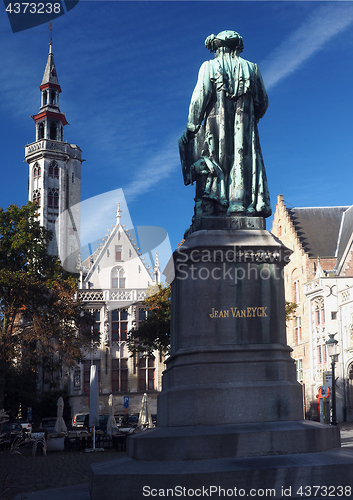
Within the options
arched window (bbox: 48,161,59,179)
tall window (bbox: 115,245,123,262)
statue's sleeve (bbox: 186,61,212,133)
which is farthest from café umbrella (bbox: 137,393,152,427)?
arched window (bbox: 48,161,59,179)

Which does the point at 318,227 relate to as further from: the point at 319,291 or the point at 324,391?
Result: the point at 324,391

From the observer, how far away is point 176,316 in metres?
8.21

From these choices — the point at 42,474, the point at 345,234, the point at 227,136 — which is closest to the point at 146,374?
the point at 345,234

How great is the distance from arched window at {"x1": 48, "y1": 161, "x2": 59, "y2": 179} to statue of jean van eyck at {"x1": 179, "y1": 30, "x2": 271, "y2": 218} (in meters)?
71.6

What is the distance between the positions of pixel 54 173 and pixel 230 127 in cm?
7236

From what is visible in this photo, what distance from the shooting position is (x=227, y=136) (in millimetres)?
8977

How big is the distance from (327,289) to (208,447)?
127 feet

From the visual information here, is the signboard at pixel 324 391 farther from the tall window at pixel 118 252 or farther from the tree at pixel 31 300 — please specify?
the tall window at pixel 118 252

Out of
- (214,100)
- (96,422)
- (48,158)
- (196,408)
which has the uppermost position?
(48,158)

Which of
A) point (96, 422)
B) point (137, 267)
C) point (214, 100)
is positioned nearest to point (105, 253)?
point (137, 267)

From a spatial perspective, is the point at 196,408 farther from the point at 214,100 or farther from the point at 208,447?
the point at 214,100

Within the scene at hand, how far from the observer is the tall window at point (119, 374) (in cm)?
5047

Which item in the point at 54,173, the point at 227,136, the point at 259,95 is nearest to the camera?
the point at 227,136

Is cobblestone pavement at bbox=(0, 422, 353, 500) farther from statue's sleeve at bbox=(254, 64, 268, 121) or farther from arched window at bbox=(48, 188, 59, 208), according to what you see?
arched window at bbox=(48, 188, 59, 208)
